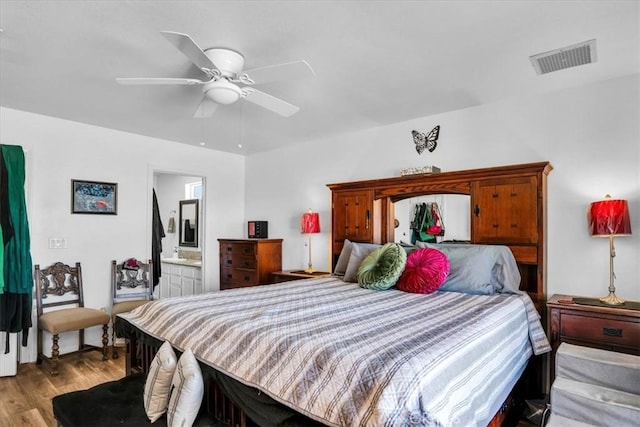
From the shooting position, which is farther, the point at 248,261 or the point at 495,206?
the point at 248,261

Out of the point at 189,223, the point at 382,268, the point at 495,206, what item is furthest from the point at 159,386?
the point at 189,223

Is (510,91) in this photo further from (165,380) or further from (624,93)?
(165,380)

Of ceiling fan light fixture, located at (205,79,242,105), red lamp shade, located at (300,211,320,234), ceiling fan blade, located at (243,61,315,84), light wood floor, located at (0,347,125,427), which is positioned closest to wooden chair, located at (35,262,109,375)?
light wood floor, located at (0,347,125,427)

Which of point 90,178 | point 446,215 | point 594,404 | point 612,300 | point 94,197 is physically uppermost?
point 90,178

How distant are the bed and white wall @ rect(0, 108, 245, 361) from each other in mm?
1954

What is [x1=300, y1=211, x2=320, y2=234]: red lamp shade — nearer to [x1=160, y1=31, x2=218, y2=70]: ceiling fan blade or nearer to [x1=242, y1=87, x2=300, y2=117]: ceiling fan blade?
[x1=242, y1=87, x2=300, y2=117]: ceiling fan blade

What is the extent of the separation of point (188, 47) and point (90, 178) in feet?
9.45

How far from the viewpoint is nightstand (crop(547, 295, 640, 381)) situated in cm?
227

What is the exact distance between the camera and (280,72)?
2061mm

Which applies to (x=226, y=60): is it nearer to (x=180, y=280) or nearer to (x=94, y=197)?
(x=94, y=197)

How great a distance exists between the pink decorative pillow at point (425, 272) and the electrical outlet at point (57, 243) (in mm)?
3446

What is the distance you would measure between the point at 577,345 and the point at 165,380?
2607 millimetres

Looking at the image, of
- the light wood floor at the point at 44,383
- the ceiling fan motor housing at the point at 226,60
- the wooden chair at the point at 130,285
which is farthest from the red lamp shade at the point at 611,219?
the wooden chair at the point at 130,285

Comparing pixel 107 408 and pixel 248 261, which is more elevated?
pixel 248 261
